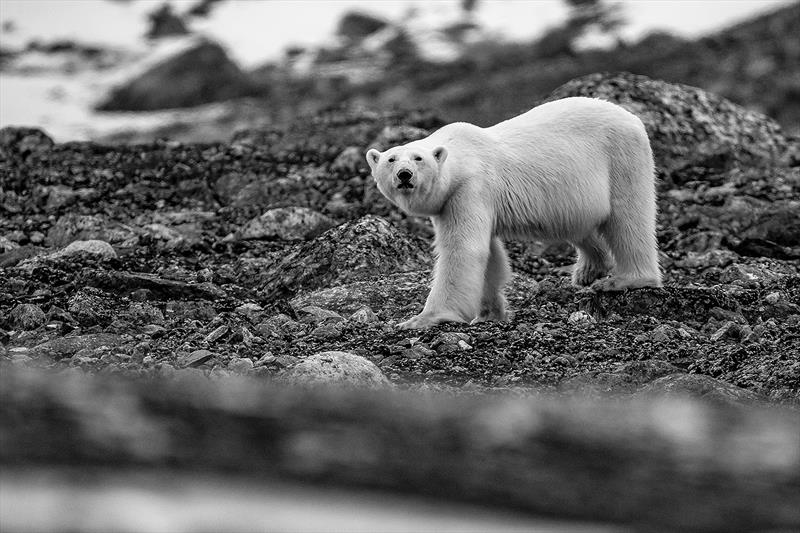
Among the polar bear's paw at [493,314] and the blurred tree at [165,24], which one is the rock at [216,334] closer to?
the polar bear's paw at [493,314]

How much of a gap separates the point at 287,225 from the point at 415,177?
302 centimetres

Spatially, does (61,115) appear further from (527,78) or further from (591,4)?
(591,4)

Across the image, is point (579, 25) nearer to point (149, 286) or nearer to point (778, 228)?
point (778, 228)

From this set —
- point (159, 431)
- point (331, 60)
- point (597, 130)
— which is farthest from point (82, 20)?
point (159, 431)

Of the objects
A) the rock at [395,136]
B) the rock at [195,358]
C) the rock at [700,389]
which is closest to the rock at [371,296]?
the rock at [195,358]

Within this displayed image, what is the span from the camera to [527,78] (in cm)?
3194

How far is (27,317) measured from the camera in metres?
7.09

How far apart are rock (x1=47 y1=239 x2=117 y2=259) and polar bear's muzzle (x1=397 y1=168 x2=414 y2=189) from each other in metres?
2.73

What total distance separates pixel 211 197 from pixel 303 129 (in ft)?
7.60

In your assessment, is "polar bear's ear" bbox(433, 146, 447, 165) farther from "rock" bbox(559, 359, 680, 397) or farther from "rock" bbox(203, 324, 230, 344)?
"rock" bbox(559, 359, 680, 397)

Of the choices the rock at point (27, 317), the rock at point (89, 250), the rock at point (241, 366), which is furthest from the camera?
the rock at point (89, 250)

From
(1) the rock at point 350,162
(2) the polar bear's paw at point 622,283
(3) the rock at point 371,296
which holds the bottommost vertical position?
(3) the rock at point 371,296

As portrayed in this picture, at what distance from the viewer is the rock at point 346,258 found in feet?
27.9

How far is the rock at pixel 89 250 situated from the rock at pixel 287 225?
1.30 metres
